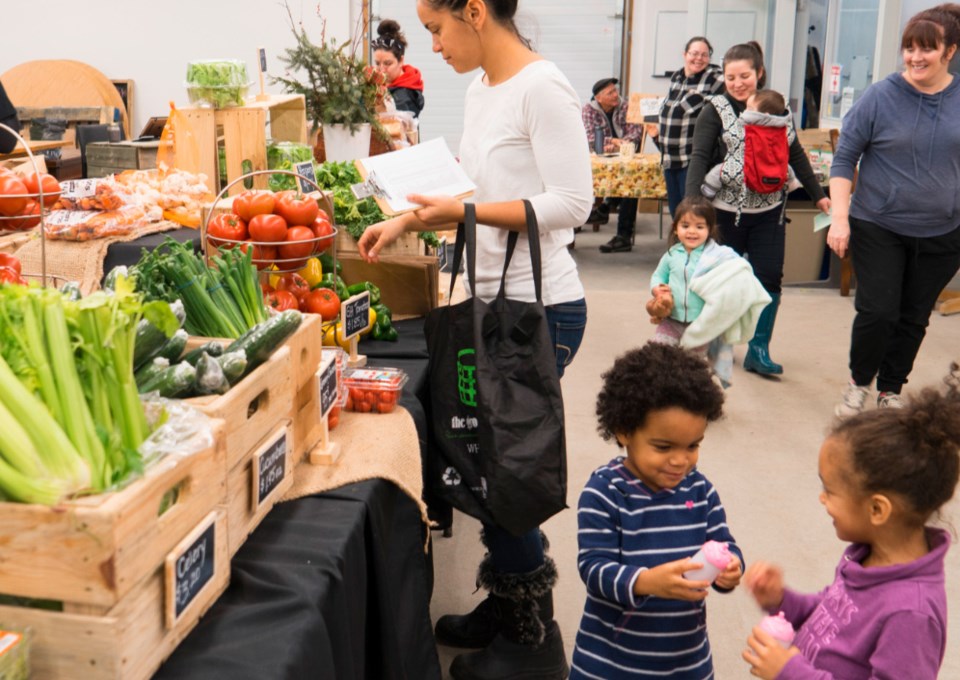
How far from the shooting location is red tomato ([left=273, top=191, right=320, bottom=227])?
7.23 feet

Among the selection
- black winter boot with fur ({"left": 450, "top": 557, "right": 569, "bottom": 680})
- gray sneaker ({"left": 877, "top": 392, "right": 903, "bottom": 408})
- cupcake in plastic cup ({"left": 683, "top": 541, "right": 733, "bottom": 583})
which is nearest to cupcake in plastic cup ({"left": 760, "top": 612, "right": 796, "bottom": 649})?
cupcake in plastic cup ({"left": 683, "top": 541, "right": 733, "bottom": 583})

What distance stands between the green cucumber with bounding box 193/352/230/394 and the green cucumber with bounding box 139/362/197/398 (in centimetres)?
1

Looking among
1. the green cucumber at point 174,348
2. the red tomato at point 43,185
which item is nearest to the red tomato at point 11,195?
the red tomato at point 43,185

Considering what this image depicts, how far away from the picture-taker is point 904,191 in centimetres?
404

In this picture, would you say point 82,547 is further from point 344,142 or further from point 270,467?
point 344,142

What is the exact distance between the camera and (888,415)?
147 centimetres

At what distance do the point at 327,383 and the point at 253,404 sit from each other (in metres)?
0.29

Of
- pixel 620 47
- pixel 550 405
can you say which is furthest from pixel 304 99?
pixel 620 47

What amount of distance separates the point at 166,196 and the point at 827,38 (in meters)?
7.92

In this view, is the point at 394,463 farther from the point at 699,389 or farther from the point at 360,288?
the point at 360,288

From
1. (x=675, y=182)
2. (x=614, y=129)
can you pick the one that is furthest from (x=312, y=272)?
(x=614, y=129)

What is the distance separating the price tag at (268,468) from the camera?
1.49m

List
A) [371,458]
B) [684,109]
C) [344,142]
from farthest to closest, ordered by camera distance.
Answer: [684,109], [344,142], [371,458]

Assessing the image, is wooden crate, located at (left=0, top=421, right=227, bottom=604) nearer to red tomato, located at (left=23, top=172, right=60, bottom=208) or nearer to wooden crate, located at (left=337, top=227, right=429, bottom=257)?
red tomato, located at (left=23, top=172, right=60, bottom=208)
